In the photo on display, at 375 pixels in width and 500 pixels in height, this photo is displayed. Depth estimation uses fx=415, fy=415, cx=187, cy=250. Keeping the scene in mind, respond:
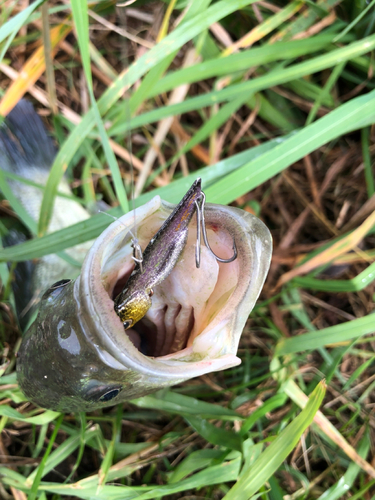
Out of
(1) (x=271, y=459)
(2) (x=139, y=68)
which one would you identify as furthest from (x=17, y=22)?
(1) (x=271, y=459)

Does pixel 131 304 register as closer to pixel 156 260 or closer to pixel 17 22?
pixel 156 260

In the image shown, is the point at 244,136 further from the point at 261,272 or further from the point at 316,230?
the point at 261,272

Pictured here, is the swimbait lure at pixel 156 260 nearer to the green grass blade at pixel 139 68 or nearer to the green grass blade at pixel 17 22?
the green grass blade at pixel 139 68

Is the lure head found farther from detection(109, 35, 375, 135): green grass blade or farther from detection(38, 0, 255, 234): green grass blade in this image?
detection(109, 35, 375, 135): green grass blade

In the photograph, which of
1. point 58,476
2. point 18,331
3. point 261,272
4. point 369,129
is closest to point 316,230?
point 369,129

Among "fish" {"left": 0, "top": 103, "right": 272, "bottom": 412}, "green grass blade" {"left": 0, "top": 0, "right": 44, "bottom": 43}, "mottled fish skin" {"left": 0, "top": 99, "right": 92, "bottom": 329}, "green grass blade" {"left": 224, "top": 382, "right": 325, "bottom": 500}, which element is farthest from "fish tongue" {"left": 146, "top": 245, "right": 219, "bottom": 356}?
"green grass blade" {"left": 0, "top": 0, "right": 44, "bottom": 43}

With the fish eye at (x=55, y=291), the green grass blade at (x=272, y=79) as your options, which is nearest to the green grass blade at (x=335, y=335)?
the fish eye at (x=55, y=291)
